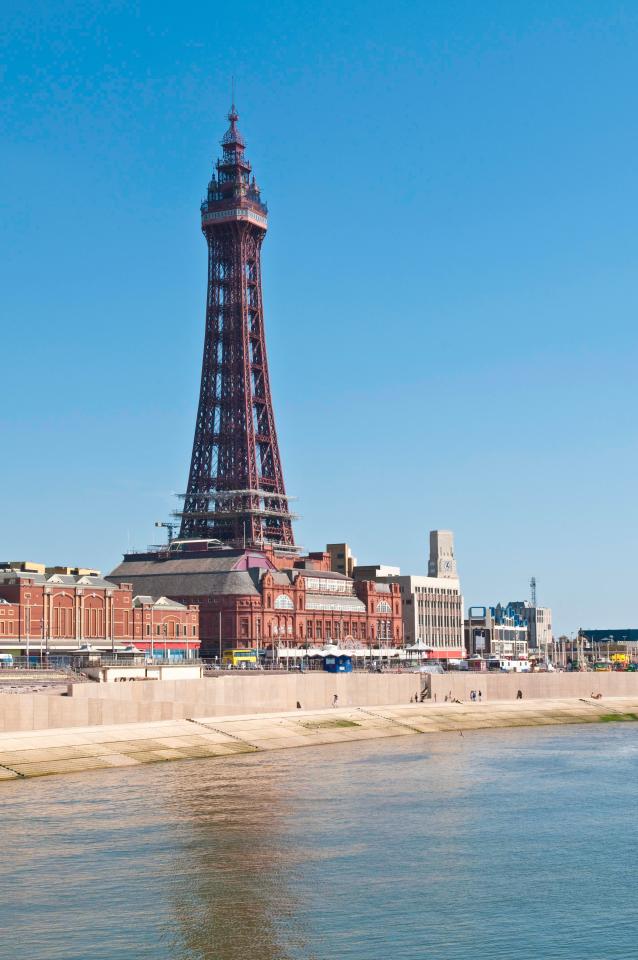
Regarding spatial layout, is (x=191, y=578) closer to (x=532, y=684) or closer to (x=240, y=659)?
(x=240, y=659)

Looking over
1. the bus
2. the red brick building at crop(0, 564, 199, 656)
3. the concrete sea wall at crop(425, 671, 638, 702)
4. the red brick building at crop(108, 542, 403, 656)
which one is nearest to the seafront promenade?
the concrete sea wall at crop(425, 671, 638, 702)

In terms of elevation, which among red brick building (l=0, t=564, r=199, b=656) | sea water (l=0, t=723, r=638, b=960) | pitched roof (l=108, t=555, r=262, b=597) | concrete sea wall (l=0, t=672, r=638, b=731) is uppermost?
pitched roof (l=108, t=555, r=262, b=597)

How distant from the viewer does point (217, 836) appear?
4750 cm

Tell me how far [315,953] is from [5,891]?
11.0 metres

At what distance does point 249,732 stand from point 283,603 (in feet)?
323

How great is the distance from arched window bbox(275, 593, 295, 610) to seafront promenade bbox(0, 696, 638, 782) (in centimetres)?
5992

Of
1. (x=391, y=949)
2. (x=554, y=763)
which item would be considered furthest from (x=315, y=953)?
(x=554, y=763)

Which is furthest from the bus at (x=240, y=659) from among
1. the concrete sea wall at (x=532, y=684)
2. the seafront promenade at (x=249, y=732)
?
the seafront promenade at (x=249, y=732)

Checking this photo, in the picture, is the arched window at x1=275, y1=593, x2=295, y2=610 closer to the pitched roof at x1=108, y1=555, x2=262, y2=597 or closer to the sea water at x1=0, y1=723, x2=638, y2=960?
the pitched roof at x1=108, y1=555, x2=262, y2=597

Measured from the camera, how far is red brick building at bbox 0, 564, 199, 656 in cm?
14538

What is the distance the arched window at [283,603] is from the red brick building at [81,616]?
14.0m

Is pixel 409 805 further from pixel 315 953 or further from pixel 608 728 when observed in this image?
pixel 608 728

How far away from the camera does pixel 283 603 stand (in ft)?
607

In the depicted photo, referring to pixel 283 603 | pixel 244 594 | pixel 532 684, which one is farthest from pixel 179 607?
pixel 532 684
